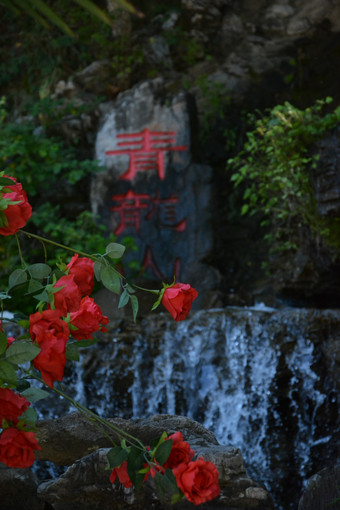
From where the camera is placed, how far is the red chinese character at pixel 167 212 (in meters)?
A: 5.96

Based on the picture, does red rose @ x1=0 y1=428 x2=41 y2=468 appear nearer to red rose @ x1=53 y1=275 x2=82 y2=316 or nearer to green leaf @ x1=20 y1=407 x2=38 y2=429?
green leaf @ x1=20 y1=407 x2=38 y2=429

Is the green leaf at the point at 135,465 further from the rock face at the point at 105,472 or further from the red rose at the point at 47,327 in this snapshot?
the rock face at the point at 105,472

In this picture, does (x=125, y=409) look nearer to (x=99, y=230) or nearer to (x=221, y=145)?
(x=99, y=230)

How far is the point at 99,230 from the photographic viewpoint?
6.05 meters

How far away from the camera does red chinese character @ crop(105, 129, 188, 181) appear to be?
598 cm

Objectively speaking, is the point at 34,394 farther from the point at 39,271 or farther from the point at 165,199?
the point at 165,199

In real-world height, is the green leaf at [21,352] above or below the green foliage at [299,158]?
below

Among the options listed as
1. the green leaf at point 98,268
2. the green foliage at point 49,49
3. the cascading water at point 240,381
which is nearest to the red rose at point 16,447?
the green leaf at point 98,268

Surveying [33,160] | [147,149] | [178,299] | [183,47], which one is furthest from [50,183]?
[178,299]

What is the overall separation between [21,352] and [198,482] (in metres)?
0.39

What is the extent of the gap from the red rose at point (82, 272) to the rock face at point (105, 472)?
62cm

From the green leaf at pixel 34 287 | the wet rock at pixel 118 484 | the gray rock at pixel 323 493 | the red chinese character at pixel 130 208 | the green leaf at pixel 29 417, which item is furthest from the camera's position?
the red chinese character at pixel 130 208

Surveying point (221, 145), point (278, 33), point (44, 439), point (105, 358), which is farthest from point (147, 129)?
point (44, 439)

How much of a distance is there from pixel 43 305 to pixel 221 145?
610 centimetres
